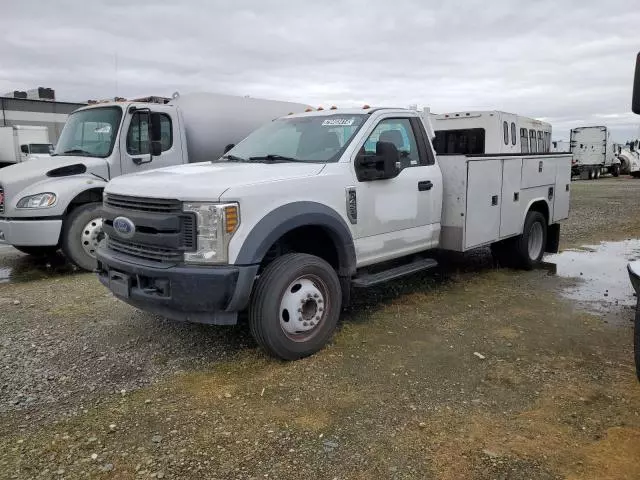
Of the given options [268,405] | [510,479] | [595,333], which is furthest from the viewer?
[595,333]

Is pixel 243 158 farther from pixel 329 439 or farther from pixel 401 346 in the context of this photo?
pixel 329 439

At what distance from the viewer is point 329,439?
321 centimetres

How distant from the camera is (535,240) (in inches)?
304

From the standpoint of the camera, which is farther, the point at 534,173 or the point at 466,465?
the point at 534,173

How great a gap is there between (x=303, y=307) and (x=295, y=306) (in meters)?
0.12

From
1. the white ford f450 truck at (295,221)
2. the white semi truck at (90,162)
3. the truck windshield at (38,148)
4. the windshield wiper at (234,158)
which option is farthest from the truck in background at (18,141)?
the white ford f450 truck at (295,221)

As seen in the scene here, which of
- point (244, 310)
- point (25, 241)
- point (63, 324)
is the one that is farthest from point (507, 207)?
point (25, 241)

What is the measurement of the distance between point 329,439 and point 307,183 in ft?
6.70

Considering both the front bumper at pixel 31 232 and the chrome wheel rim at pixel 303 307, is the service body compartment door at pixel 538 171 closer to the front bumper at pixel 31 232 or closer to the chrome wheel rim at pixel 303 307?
the chrome wheel rim at pixel 303 307

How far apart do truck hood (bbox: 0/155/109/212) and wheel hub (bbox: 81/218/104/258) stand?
63 cm

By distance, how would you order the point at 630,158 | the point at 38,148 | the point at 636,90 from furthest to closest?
the point at 630,158 → the point at 38,148 → the point at 636,90

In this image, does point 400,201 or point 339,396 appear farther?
point 400,201

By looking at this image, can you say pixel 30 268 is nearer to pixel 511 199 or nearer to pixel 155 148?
pixel 155 148

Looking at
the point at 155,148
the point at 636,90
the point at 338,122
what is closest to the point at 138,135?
the point at 155,148
